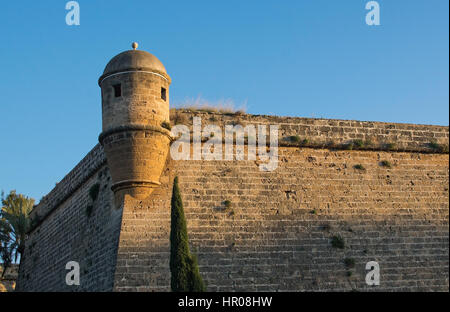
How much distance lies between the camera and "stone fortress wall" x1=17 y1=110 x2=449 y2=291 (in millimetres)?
15625

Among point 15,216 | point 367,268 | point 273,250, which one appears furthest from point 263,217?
point 15,216

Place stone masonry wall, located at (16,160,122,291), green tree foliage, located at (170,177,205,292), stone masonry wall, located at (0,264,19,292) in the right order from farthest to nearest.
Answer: stone masonry wall, located at (0,264,19,292), stone masonry wall, located at (16,160,122,291), green tree foliage, located at (170,177,205,292)

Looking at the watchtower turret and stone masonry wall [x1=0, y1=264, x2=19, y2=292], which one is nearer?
the watchtower turret

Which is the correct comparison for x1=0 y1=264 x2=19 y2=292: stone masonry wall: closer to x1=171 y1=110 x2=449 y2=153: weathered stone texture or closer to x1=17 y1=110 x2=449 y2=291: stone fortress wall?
x1=17 y1=110 x2=449 y2=291: stone fortress wall

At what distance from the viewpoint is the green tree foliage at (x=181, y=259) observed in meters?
14.7

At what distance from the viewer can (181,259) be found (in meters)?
15.0

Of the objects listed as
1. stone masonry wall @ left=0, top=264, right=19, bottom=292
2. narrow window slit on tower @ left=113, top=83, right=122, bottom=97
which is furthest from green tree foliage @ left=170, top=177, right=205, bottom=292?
stone masonry wall @ left=0, top=264, right=19, bottom=292

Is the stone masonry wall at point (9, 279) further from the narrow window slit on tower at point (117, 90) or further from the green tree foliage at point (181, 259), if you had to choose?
the green tree foliage at point (181, 259)

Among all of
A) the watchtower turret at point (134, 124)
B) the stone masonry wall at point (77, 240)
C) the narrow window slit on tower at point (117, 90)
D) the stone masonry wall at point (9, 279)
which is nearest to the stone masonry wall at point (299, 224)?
the watchtower turret at point (134, 124)

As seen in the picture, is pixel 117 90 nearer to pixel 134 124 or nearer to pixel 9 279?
pixel 134 124

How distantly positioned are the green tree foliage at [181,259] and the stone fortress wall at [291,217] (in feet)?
1.08

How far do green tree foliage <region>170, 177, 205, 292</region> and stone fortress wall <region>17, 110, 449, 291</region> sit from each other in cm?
33

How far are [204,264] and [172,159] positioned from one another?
3.01 metres
